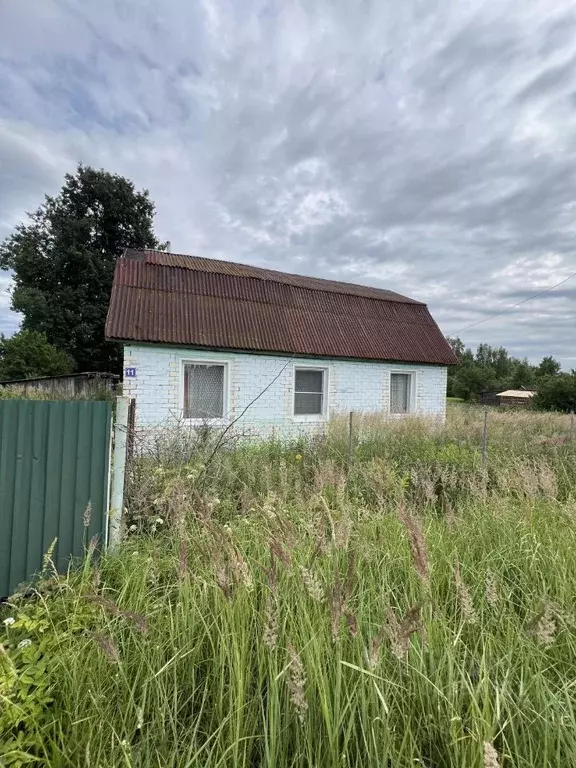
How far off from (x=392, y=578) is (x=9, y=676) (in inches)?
79.5

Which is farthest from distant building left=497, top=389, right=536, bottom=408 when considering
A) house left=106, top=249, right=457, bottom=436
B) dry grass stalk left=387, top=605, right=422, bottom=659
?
dry grass stalk left=387, top=605, right=422, bottom=659

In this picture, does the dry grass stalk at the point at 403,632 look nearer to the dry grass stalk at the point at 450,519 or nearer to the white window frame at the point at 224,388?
the dry grass stalk at the point at 450,519

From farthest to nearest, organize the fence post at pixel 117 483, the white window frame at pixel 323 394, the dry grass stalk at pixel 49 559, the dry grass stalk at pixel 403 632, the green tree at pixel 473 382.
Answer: the green tree at pixel 473 382
the white window frame at pixel 323 394
the fence post at pixel 117 483
the dry grass stalk at pixel 49 559
the dry grass stalk at pixel 403 632

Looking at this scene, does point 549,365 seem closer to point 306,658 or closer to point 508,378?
point 508,378

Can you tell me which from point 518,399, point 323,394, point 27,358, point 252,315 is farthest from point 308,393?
point 518,399

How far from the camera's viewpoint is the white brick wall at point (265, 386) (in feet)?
29.1

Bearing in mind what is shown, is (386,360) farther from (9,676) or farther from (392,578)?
(9,676)

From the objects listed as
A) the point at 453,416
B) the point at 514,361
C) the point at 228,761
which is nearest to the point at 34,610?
the point at 228,761

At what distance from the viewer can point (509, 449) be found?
7.12 m

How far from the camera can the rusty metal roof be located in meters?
9.11

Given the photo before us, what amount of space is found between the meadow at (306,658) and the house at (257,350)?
18.5 feet

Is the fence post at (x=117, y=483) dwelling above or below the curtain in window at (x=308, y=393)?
below

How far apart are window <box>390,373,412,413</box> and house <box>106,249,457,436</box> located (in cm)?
3

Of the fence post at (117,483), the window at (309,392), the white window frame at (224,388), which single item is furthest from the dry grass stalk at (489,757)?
the window at (309,392)
